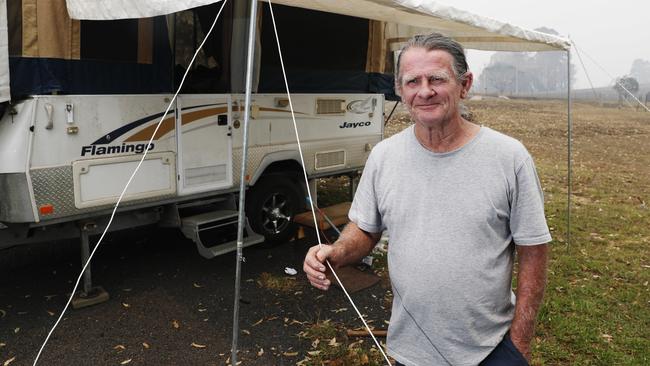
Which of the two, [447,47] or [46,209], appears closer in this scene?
[447,47]

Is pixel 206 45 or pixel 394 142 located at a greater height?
pixel 206 45

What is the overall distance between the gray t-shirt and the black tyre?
4066 mm

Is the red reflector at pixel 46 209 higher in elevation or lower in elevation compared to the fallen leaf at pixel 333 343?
higher

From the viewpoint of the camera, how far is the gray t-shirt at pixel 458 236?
1.76 metres

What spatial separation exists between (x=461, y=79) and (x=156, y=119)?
3433 mm

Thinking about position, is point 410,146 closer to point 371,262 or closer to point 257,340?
point 257,340

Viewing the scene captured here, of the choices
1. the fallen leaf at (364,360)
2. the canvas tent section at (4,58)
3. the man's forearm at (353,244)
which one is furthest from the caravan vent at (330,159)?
the man's forearm at (353,244)

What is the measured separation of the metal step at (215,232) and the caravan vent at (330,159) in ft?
4.66

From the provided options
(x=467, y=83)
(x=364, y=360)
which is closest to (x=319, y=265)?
(x=467, y=83)

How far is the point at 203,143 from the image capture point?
5094mm

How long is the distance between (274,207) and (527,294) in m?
4.53

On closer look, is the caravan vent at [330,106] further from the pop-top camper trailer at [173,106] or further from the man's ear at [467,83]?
the man's ear at [467,83]

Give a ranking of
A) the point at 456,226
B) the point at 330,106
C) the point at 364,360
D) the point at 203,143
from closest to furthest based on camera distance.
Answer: the point at 456,226 < the point at 364,360 < the point at 203,143 < the point at 330,106

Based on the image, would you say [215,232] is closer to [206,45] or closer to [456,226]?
[206,45]
